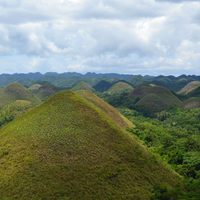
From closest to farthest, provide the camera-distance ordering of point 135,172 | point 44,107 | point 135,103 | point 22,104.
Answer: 1. point 135,172
2. point 44,107
3. point 22,104
4. point 135,103

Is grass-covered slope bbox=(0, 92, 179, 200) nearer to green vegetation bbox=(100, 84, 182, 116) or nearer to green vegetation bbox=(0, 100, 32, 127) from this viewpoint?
green vegetation bbox=(0, 100, 32, 127)

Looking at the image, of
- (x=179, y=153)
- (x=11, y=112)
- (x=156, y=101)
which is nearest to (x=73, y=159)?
(x=179, y=153)

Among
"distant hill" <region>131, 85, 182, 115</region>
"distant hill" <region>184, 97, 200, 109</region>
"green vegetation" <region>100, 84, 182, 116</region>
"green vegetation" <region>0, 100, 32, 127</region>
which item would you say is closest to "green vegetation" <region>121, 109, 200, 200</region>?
"green vegetation" <region>0, 100, 32, 127</region>

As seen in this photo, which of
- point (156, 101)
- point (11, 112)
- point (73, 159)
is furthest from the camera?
point (156, 101)

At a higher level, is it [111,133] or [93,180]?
[111,133]

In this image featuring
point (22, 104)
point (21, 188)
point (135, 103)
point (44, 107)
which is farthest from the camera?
point (135, 103)

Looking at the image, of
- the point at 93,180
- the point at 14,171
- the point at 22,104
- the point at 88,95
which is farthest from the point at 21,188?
the point at 22,104

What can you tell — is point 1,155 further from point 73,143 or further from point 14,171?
point 73,143

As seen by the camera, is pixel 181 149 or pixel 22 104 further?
pixel 22 104

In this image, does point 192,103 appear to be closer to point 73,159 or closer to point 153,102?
point 153,102
